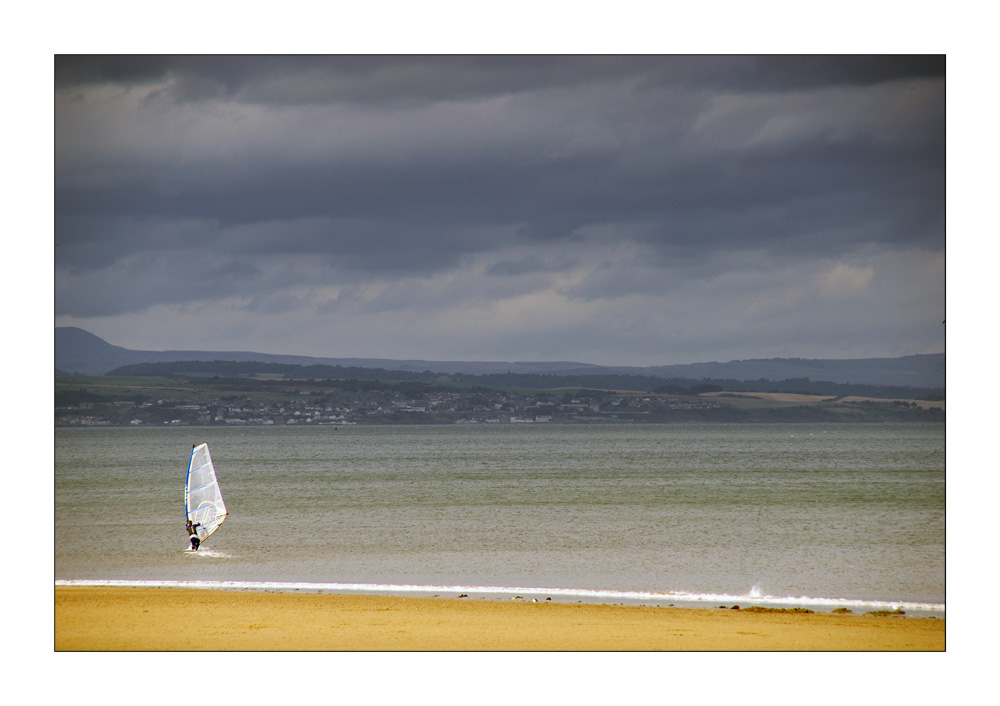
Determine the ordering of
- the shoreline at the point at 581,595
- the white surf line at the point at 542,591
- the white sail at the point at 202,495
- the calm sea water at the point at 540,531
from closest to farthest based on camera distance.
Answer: the shoreline at the point at 581,595, the white surf line at the point at 542,591, the calm sea water at the point at 540,531, the white sail at the point at 202,495

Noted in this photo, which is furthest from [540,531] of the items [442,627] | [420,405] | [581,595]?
[420,405]

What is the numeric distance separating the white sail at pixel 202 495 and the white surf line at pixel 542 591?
11.8ft

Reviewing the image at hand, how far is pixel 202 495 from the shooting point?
57.0 feet

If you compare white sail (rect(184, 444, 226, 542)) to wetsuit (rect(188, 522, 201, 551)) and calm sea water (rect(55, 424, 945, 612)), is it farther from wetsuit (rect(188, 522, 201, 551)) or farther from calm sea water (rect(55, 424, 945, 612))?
calm sea water (rect(55, 424, 945, 612))

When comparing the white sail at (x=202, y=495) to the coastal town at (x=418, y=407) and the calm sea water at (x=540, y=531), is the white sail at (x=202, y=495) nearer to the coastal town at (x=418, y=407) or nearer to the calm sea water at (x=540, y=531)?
the calm sea water at (x=540, y=531)

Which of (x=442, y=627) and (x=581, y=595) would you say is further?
(x=581, y=595)

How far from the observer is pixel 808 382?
97750 mm

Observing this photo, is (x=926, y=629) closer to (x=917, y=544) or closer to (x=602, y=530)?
(x=917, y=544)

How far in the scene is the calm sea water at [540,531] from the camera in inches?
532

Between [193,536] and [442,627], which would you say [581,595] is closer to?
[442,627]

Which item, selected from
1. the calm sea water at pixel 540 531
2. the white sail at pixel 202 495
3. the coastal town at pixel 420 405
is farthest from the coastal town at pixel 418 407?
the white sail at pixel 202 495

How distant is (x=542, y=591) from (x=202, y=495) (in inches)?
341

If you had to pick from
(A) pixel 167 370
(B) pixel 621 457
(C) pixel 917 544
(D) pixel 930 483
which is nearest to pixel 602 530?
(C) pixel 917 544
